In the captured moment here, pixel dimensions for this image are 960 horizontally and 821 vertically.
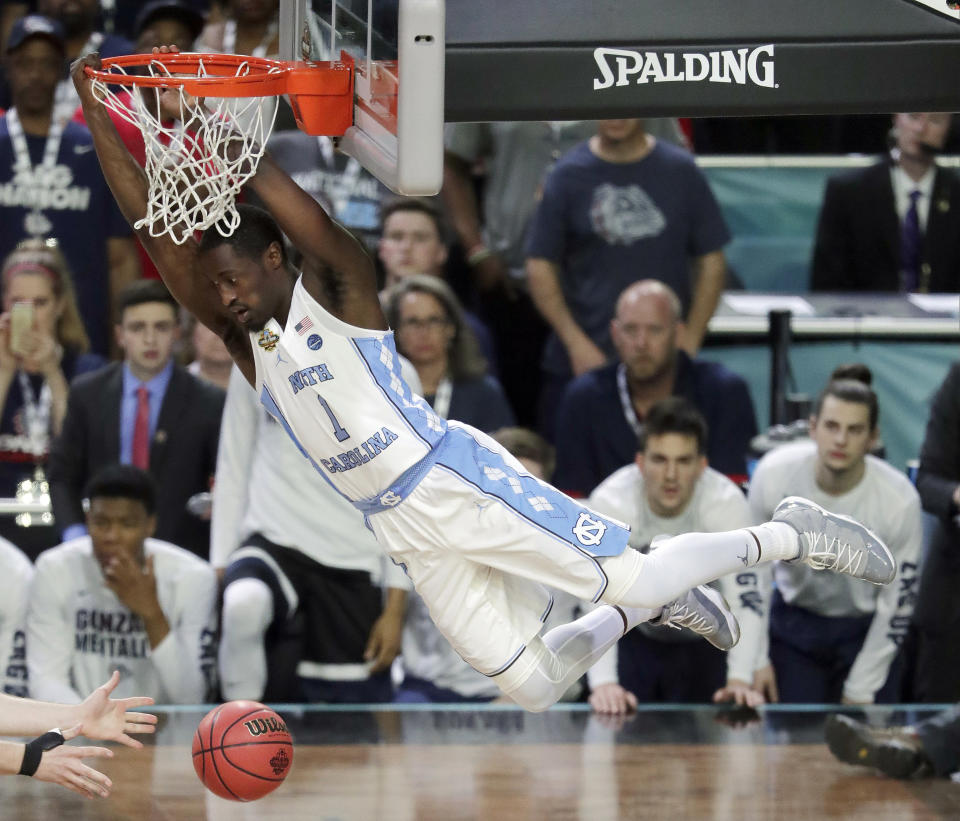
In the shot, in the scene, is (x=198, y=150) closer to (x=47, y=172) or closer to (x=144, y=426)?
(x=144, y=426)

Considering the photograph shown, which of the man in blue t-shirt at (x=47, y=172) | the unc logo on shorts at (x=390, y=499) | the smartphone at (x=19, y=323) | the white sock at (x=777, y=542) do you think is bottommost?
the white sock at (x=777, y=542)

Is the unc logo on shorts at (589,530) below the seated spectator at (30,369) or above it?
below

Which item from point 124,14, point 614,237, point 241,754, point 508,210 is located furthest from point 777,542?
point 124,14

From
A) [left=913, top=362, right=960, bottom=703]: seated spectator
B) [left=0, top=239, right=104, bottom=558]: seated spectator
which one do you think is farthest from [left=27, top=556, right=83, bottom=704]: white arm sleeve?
[left=913, top=362, right=960, bottom=703]: seated spectator

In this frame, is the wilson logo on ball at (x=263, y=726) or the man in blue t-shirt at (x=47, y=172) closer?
the wilson logo on ball at (x=263, y=726)

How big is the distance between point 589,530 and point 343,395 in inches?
33.3

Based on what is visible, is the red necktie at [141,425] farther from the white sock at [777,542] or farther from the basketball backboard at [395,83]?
the white sock at [777,542]

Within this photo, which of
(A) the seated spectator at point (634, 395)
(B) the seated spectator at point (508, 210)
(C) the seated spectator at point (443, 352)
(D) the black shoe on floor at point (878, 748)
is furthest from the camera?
(B) the seated spectator at point (508, 210)

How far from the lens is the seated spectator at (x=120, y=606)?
655 cm

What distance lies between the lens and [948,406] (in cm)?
704

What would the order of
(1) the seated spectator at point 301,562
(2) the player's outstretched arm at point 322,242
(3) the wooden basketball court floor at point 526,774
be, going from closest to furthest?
(2) the player's outstretched arm at point 322,242 → (3) the wooden basketball court floor at point 526,774 → (1) the seated spectator at point 301,562

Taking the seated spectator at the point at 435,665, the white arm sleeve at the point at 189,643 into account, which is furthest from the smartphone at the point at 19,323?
the seated spectator at the point at 435,665

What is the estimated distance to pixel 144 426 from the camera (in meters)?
7.04

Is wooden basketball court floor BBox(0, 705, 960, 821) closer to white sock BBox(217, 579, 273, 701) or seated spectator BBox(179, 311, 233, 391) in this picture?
white sock BBox(217, 579, 273, 701)
